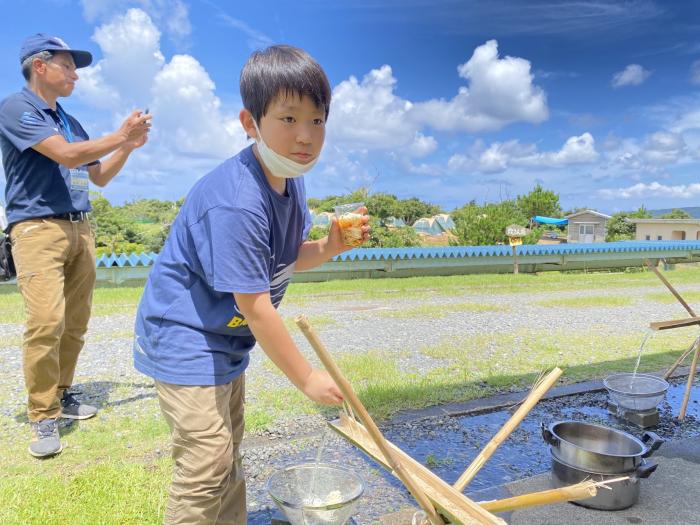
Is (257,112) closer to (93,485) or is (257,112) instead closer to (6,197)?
(93,485)

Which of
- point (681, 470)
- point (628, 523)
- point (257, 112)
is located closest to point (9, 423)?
point (257, 112)

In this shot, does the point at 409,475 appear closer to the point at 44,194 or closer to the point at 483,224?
the point at 44,194

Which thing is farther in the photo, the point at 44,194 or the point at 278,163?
the point at 44,194

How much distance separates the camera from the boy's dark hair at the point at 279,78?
180 centimetres

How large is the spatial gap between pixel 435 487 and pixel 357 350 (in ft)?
14.3

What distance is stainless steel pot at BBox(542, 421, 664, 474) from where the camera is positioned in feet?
8.68

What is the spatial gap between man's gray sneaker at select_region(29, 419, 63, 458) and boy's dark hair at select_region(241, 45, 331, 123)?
97.0 inches

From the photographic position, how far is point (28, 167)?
3354 millimetres

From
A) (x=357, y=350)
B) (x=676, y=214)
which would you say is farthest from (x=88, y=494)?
(x=676, y=214)

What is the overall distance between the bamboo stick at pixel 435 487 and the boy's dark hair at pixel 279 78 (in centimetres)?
116

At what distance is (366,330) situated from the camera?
7.20m

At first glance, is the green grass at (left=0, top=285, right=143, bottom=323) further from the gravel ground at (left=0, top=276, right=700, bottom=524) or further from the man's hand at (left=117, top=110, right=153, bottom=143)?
the man's hand at (left=117, top=110, right=153, bottom=143)

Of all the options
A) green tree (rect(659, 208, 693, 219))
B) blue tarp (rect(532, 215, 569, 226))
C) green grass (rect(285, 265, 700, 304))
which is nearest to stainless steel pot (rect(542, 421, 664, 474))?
green grass (rect(285, 265, 700, 304))

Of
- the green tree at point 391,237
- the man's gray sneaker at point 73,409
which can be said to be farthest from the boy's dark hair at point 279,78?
the green tree at point 391,237
